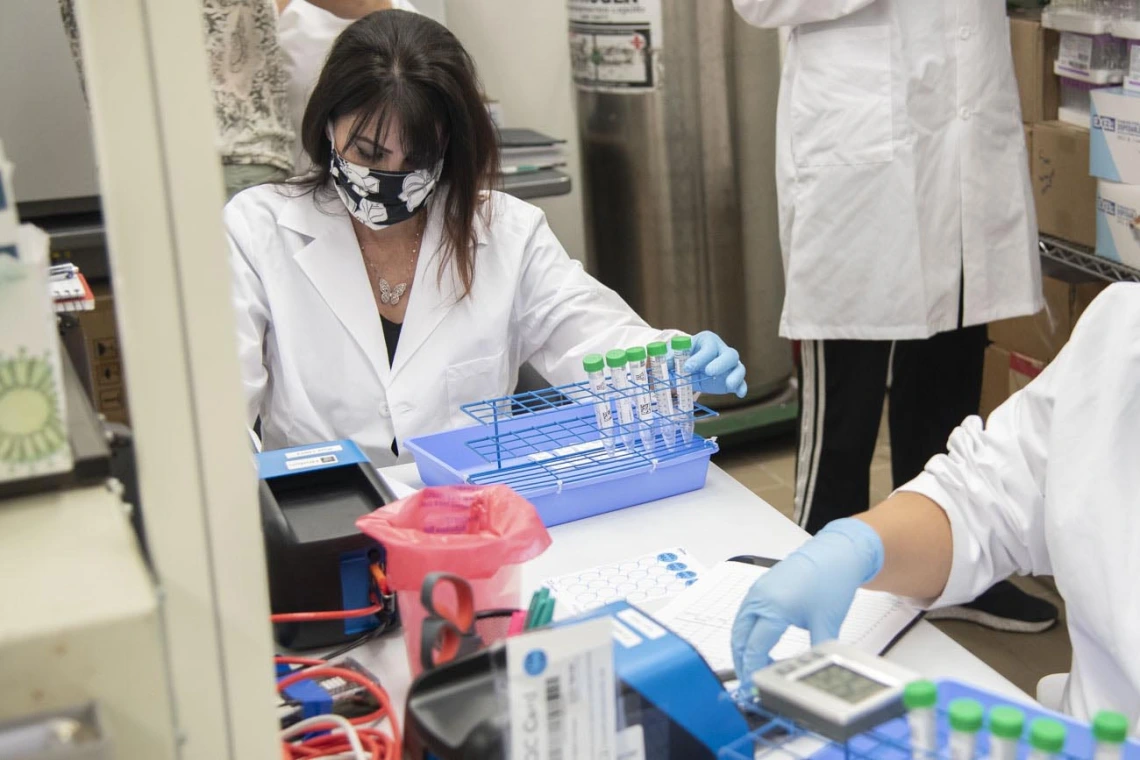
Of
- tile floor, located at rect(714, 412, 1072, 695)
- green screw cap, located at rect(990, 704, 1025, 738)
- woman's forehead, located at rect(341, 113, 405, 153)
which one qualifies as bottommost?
tile floor, located at rect(714, 412, 1072, 695)

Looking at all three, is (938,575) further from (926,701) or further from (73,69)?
(73,69)

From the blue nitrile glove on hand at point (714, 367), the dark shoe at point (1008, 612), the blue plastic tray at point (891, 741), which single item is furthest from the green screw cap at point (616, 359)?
the dark shoe at point (1008, 612)

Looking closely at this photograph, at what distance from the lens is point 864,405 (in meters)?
2.35

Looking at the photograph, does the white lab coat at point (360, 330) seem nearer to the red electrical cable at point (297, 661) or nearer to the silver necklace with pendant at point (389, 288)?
the silver necklace with pendant at point (389, 288)

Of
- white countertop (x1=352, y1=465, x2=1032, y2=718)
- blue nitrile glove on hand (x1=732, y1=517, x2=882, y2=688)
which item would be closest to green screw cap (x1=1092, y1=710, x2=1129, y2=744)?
blue nitrile glove on hand (x1=732, y1=517, x2=882, y2=688)

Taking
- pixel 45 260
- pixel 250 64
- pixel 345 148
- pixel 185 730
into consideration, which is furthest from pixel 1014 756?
pixel 250 64

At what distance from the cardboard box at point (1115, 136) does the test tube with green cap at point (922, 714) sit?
165 centimetres

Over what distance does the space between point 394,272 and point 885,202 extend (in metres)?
0.92

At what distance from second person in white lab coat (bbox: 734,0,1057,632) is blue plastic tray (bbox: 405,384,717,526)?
2.71 feet

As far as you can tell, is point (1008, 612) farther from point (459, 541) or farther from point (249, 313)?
point (459, 541)

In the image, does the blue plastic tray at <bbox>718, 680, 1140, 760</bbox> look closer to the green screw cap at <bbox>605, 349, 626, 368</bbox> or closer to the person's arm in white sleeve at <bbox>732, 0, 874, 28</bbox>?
the green screw cap at <bbox>605, 349, 626, 368</bbox>

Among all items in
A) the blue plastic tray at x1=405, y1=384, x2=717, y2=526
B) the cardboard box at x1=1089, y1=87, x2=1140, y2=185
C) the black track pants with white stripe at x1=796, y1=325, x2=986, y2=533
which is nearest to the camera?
the blue plastic tray at x1=405, y1=384, x2=717, y2=526

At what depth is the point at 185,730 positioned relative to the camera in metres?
0.67

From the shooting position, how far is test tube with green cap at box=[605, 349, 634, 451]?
1.44 metres
